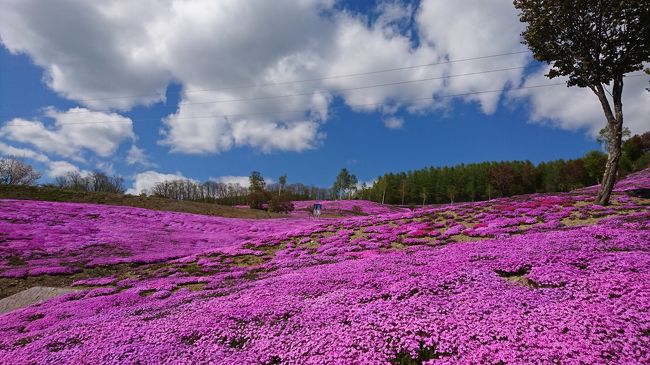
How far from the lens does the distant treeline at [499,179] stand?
330ft

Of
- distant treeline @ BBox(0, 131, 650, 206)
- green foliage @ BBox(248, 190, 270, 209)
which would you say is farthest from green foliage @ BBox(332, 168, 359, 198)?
green foliage @ BBox(248, 190, 270, 209)

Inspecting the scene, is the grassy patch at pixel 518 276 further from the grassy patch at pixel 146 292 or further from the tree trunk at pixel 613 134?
the tree trunk at pixel 613 134

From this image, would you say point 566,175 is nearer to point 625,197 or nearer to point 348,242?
point 625,197

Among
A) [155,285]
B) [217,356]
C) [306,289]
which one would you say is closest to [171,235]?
[155,285]

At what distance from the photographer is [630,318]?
248 inches

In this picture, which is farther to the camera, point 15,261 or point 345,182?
point 345,182

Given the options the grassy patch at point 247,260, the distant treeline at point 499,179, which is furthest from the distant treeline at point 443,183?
the grassy patch at point 247,260

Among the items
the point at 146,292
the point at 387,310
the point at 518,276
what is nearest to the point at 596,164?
the point at 518,276

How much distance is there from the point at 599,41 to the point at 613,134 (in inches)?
261

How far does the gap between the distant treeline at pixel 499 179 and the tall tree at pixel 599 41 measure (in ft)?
275

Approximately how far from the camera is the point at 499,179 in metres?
105

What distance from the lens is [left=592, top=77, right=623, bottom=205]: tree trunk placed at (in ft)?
74.8

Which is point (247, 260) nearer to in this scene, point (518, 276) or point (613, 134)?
point (518, 276)

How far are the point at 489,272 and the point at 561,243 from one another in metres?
4.56
